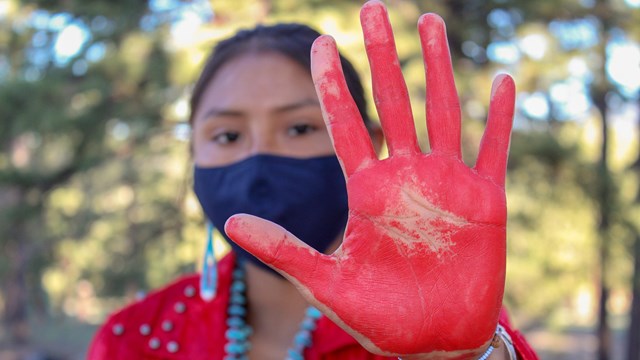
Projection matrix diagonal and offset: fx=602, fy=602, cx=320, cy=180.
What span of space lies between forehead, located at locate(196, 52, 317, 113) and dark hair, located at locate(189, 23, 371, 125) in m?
0.02

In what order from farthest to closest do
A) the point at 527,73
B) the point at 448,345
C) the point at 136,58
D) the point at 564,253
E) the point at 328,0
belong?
1. the point at 564,253
2. the point at 527,73
3. the point at 136,58
4. the point at 328,0
5. the point at 448,345

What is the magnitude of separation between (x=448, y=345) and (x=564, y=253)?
606cm

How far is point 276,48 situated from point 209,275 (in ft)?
1.87

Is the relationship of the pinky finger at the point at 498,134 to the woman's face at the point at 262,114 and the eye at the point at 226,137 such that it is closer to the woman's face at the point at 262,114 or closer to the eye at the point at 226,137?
the woman's face at the point at 262,114

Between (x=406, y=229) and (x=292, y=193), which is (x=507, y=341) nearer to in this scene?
(x=406, y=229)

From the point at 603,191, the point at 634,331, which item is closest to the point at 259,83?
the point at 603,191

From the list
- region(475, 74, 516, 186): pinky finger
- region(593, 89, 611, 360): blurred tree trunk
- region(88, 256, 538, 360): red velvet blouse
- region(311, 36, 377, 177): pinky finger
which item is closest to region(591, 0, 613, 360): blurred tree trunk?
region(593, 89, 611, 360): blurred tree trunk

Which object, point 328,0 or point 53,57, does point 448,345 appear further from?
point 53,57

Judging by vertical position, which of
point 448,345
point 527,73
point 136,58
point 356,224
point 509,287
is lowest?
point 509,287

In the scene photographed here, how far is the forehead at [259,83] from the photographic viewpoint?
4.20 ft

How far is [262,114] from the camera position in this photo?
1271 mm

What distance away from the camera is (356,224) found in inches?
35.5

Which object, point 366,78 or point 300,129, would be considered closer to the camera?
point 300,129

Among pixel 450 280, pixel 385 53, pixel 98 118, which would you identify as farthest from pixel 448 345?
pixel 98 118
